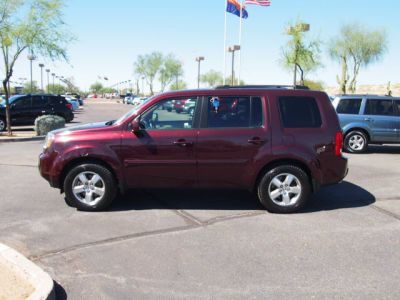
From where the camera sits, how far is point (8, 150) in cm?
1261

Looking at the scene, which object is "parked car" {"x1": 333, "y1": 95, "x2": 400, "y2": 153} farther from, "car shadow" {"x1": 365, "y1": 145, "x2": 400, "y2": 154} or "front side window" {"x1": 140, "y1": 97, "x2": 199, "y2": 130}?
"front side window" {"x1": 140, "y1": 97, "x2": 199, "y2": 130}

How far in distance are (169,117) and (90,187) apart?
5.00 ft

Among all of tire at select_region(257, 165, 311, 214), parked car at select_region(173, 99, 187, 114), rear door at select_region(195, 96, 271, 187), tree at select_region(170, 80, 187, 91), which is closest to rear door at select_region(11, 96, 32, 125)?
parked car at select_region(173, 99, 187, 114)

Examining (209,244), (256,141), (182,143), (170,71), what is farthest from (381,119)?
(170,71)

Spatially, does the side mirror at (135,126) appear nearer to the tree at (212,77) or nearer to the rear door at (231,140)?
the rear door at (231,140)

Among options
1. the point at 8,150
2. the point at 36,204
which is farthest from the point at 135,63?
the point at 36,204

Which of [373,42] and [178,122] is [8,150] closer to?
[178,122]

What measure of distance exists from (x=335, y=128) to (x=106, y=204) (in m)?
3.48

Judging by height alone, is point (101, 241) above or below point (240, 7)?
below

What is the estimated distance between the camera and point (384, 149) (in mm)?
14062

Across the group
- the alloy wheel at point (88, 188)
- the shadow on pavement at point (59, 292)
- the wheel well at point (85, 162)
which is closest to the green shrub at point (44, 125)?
the wheel well at point (85, 162)

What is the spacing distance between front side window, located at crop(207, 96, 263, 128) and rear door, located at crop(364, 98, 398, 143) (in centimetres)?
781

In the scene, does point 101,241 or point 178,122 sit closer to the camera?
point 101,241

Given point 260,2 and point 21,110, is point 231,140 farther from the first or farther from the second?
point 260,2
